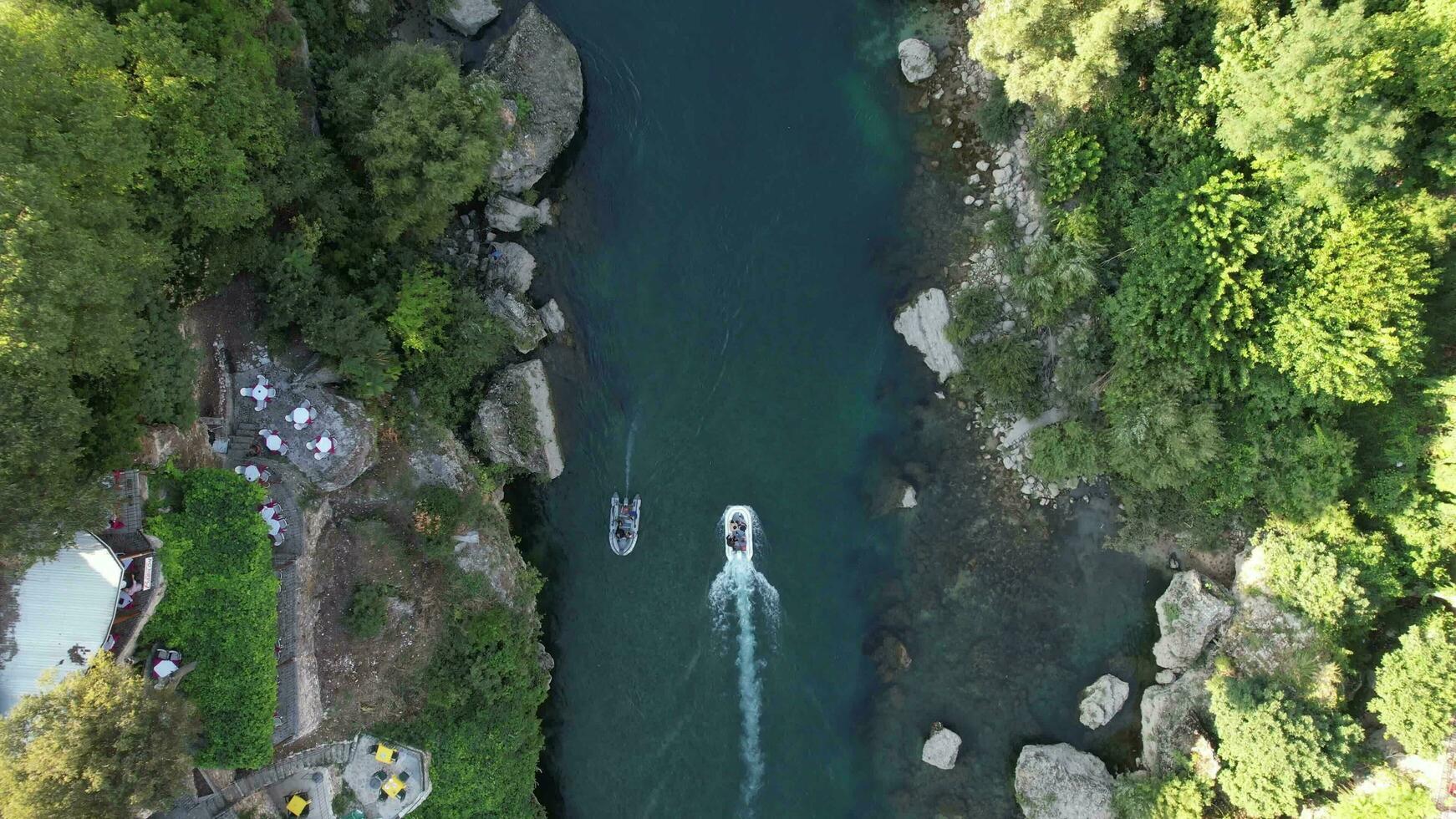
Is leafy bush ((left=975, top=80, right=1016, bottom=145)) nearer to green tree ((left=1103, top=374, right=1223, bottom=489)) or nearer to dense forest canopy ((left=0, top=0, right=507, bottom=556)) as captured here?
green tree ((left=1103, top=374, right=1223, bottom=489))

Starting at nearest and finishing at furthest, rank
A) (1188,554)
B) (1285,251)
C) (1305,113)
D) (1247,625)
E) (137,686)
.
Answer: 1. (137,686)
2. (1305,113)
3. (1285,251)
4. (1247,625)
5. (1188,554)

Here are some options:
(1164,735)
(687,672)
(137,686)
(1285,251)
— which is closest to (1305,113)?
(1285,251)

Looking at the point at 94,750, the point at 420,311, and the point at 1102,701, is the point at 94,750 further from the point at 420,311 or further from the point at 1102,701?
the point at 1102,701

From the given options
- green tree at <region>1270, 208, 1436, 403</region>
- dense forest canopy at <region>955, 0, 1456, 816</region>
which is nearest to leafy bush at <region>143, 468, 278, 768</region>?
dense forest canopy at <region>955, 0, 1456, 816</region>

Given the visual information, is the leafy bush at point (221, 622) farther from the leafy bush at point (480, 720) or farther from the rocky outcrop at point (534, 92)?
the rocky outcrop at point (534, 92)

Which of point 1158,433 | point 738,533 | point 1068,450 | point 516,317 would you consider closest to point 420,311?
point 516,317

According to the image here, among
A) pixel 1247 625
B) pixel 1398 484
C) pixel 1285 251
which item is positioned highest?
pixel 1285 251

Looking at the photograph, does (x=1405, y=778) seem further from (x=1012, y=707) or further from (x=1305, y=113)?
(x=1305, y=113)
